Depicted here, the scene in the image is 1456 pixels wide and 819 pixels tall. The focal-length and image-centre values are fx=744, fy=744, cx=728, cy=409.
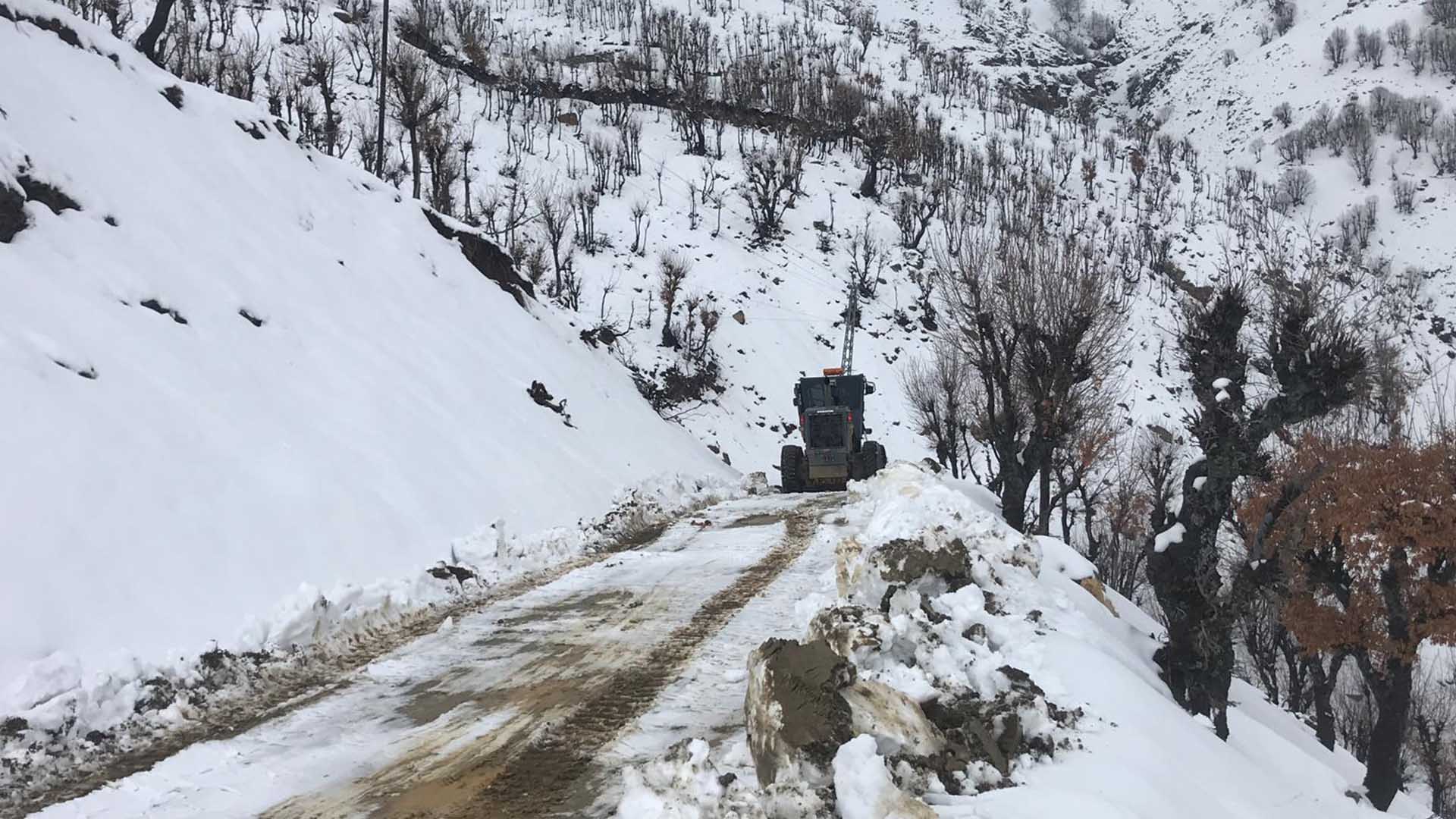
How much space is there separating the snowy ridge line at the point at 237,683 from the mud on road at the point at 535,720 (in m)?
0.89

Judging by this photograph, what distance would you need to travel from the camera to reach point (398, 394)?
11.8 m

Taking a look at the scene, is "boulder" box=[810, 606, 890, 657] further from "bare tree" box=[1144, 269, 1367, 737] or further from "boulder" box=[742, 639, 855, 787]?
"bare tree" box=[1144, 269, 1367, 737]

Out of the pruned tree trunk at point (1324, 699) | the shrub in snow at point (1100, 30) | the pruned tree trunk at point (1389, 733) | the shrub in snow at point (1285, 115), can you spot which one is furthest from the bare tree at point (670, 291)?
the shrub in snow at point (1100, 30)

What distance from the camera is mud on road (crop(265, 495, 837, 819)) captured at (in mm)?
3768

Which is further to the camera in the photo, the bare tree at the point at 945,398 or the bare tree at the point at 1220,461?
the bare tree at the point at 945,398

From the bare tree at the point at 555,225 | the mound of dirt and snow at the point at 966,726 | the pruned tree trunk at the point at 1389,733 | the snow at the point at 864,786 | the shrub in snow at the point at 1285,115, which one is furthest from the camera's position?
the shrub in snow at the point at 1285,115

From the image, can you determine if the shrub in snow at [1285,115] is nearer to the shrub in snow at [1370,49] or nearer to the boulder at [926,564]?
the shrub in snow at [1370,49]

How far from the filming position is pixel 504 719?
4.85 m

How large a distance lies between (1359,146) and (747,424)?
86405 mm

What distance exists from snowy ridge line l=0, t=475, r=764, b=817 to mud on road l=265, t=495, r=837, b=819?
2.91ft

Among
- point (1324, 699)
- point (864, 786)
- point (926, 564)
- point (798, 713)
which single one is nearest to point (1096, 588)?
point (926, 564)

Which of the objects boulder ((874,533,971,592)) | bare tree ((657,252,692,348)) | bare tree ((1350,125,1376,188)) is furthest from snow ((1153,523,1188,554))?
bare tree ((1350,125,1376,188))

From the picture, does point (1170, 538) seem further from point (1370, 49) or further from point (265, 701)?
point (1370, 49)

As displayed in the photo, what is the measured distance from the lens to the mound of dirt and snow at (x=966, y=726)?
3.59 m
